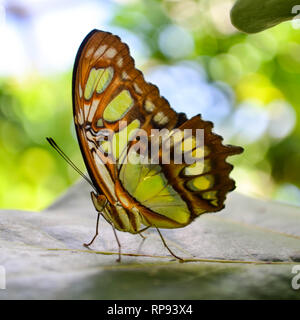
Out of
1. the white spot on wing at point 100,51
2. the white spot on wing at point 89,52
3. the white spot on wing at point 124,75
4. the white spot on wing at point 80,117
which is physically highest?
the white spot on wing at point 100,51

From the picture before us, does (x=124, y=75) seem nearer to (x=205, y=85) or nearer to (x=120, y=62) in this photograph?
(x=120, y=62)

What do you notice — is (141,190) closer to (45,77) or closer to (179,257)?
(179,257)

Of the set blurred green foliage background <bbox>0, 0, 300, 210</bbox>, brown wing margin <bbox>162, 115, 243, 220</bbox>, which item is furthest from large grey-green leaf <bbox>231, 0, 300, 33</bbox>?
blurred green foliage background <bbox>0, 0, 300, 210</bbox>

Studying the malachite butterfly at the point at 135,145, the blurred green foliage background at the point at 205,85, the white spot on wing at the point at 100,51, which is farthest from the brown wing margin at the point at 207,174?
the blurred green foliage background at the point at 205,85

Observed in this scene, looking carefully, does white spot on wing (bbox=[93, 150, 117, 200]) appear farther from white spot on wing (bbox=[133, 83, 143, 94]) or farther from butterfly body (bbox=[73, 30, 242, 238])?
white spot on wing (bbox=[133, 83, 143, 94])

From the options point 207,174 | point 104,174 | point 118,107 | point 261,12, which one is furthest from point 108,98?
point 261,12

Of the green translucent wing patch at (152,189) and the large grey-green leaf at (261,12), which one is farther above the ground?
the large grey-green leaf at (261,12)

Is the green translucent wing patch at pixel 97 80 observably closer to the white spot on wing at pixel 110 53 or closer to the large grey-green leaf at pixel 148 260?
the white spot on wing at pixel 110 53
